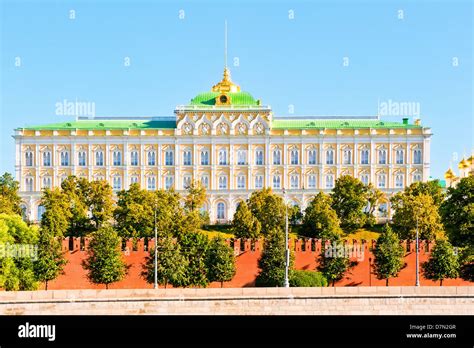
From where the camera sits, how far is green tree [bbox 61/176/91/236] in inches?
3246

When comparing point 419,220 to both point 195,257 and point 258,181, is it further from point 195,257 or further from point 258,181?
point 258,181

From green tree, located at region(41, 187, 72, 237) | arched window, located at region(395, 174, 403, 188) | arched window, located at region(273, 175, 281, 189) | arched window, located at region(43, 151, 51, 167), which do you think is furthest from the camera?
arched window, located at region(43, 151, 51, 167)

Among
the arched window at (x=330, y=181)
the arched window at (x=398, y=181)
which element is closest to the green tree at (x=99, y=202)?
the arched window at (x=330, y=181)

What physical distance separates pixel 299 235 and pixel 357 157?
92.9 feet

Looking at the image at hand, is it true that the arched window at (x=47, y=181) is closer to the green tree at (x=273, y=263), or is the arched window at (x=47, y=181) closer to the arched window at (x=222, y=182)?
the arched window at (x=222, y=182)

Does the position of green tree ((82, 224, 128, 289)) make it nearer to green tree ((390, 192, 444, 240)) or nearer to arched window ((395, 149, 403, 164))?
green tree ((390, 192, 444, 240))

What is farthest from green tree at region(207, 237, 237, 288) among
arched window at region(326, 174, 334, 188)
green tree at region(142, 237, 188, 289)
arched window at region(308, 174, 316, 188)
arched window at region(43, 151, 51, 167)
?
arched window at region(43, 151, 51, 167)

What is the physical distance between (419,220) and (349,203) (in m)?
11.7

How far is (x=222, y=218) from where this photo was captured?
4269 inches

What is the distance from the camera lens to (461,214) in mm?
62312

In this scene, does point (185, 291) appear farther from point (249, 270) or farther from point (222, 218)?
point (222, 218)

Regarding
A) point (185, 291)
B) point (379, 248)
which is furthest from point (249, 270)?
point (185, 291)

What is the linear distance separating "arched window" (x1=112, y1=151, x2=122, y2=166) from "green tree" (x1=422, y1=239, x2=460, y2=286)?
5045 cm
